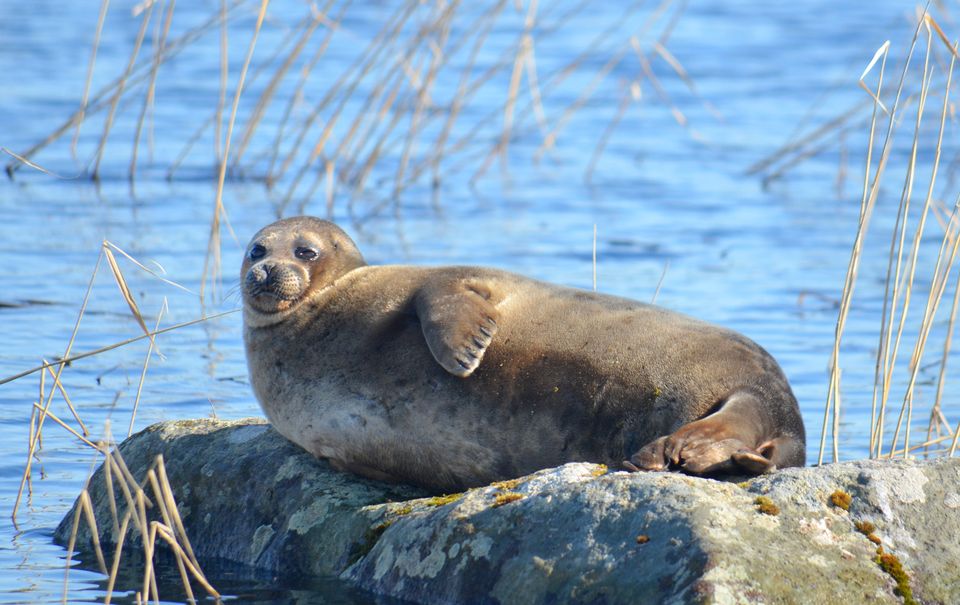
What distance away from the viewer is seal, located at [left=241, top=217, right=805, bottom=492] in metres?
5.06

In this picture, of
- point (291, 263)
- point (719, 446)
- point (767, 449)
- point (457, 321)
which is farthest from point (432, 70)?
point (719, 446)

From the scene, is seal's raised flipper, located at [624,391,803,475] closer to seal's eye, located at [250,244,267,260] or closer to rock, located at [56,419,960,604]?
rock, located at [56,419,960,604]

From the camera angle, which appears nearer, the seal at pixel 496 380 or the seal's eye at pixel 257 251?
the seal at pixel 496 380

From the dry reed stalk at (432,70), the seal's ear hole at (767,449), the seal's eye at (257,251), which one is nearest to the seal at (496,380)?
the seal's ear hole at (767,449)

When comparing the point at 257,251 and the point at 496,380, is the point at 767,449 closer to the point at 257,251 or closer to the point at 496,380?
the point at 496,380

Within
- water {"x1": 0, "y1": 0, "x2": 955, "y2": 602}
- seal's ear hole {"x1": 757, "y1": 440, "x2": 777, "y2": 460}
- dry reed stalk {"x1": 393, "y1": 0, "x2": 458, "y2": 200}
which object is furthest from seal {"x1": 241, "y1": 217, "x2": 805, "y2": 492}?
dry reed stalk {"x1": 393, "y1": 0, "x2": 458, "y2": 200}

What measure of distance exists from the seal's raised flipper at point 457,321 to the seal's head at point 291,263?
52cm

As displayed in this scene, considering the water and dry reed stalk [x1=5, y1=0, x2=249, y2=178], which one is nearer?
the water

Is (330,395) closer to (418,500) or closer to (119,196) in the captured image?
(418,500)

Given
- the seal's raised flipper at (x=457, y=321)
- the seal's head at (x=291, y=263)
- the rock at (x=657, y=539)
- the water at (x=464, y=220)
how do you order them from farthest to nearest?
the water at (x=464, y=220), the seal's head at (x=291, y=263), the seal's raised flipper at (x=457, y=321), the rock at (x=657, y=539)

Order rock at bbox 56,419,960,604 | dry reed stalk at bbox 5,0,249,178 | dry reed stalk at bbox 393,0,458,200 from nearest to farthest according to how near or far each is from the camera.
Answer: rock at bbox 56,419,960,604, dry reed stalk at bbox 5,0,249,178, dry reed stalk at bbox 393,0,458,200

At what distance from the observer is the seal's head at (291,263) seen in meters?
5.84

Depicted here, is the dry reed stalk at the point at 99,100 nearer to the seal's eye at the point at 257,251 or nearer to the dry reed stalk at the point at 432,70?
the dry reed stalk at the point at 432,70

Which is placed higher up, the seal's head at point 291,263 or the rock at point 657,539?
the seal's head at point 291,263
